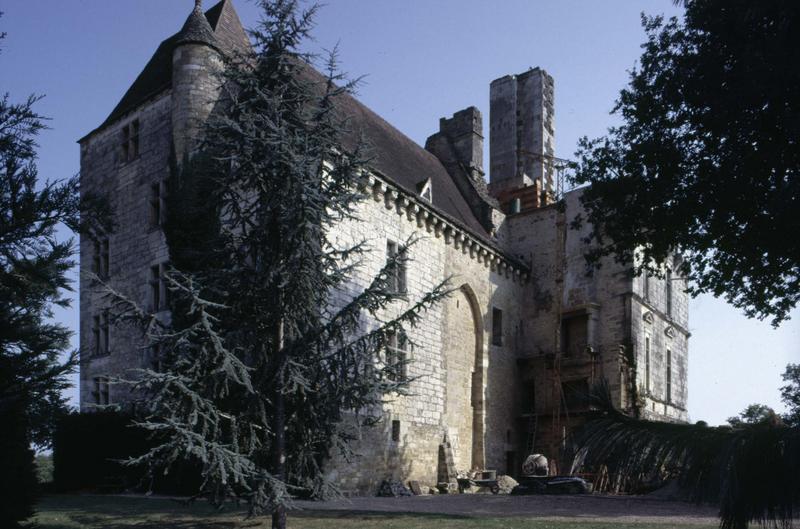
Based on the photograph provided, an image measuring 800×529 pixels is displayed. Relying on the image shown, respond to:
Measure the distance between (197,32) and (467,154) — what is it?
13.3m

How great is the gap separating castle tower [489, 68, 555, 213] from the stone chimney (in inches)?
155

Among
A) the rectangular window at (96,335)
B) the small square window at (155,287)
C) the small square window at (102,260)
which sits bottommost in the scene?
the rectangular window at (96,335)

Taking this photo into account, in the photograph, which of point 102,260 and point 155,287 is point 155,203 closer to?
point 155,287

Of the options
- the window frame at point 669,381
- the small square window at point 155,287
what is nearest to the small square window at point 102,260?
the small square window at point 155,287

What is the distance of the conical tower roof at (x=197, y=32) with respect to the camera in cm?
2030

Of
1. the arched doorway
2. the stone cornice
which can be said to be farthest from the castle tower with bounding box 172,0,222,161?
the stone cornice

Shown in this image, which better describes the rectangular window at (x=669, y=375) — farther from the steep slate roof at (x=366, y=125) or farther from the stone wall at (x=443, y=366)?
the steep slate roof at (x=366, y=125)

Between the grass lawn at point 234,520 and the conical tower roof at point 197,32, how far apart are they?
1178 centimetres

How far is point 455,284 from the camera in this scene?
82.4 feet

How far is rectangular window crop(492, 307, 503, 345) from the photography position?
27686mm

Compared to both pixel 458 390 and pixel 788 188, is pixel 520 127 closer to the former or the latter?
pixel 458 390

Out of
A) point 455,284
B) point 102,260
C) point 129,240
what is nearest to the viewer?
point 129,240

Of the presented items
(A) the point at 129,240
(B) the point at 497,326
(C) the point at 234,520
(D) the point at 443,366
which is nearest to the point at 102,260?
(A) the point at 129,240

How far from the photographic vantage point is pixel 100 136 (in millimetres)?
24094
